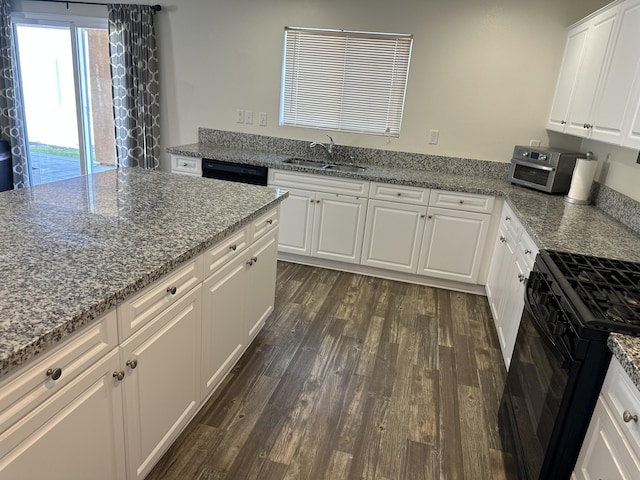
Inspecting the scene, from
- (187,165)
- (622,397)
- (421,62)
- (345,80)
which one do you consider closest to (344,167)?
(345,80)

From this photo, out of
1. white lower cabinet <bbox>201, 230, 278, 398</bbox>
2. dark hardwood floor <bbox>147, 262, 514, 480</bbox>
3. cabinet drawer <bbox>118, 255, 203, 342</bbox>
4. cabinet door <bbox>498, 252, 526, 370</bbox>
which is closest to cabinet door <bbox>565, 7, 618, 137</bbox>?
cabinet door <bbox>498, 252, 526, 370</bbox>

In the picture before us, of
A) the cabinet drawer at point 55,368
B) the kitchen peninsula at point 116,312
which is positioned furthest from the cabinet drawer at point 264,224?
the cabinet drawer at point 55,368

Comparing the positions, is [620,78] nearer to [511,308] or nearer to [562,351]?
[511,308]

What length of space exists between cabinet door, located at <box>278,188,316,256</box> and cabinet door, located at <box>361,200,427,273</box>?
0.50m

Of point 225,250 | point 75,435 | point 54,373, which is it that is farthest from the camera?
point 225,250

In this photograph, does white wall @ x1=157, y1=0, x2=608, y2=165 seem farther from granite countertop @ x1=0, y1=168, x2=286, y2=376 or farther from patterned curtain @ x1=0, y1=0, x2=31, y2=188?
granite countertop @ x1=0, y1=168, x2=286, y2=376

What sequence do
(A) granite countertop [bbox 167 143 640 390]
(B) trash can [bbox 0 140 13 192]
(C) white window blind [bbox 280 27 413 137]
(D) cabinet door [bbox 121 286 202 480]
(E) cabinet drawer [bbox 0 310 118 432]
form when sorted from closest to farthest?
(E) cabinet drawer [bbox 0 310 118 432] → (D) cabinet door [bbox 121 286 202 480] → (A) granite countertop [bbox 167 143 640 390] → (C) white window blind [bbox 280 27 413 137] → (B) trash can [bbox 0 140 13 192]

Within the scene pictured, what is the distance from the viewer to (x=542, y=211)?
2.71 m

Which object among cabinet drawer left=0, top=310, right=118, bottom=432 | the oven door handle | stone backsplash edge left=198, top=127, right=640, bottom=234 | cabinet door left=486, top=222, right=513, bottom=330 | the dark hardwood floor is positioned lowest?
the dark hardwood floor

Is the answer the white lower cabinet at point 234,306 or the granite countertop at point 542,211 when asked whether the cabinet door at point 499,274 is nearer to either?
the granite countertop at point 542,211

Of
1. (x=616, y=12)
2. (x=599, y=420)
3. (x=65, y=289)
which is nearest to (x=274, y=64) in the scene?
(x=616, y=12)

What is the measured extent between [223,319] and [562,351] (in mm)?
1372

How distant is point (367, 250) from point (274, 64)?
193cm

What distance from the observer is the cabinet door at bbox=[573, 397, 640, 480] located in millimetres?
1103
